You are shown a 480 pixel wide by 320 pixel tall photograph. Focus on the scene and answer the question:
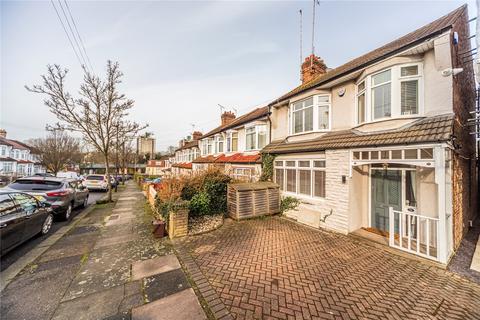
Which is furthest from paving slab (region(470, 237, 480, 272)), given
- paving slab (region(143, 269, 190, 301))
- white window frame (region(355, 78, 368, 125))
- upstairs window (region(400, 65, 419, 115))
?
paving slab (region(143, 269, 190, 301))

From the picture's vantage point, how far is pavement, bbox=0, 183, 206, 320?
3256mm

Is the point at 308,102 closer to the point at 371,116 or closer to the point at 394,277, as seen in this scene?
the point at 371,116

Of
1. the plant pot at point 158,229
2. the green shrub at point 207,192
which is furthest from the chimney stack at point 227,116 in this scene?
the plant pot at point 158,229

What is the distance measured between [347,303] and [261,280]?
1665 millimetres

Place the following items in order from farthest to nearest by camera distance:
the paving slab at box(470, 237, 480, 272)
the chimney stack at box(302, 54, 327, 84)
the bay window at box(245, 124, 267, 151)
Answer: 1. the bay window at box(245, 124, 267, 151)
2. the chimney stack at box(302, 54, 327, 84)
3. the paving slab at box(470, 237, 480, 272)

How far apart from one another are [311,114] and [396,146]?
4.18m

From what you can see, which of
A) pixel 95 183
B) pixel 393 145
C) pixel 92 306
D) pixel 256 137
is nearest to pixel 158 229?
pixel 92 306

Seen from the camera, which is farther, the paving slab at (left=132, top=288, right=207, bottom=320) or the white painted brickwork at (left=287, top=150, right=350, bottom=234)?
the white painted brickwork at (left=287, top=150, right=350, bottom=234)

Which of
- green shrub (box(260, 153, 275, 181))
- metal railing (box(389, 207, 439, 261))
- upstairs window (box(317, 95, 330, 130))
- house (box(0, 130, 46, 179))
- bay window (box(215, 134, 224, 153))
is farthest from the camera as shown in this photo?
house (box(0, 130, 46, 179))

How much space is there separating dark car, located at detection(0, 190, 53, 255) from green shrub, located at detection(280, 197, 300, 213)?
955cm

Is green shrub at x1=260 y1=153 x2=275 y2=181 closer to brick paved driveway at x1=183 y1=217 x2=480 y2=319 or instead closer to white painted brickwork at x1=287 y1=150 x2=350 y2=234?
white painted brickwork at x1=287 y1=150 x2=350 y2=234

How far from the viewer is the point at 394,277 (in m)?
4.41

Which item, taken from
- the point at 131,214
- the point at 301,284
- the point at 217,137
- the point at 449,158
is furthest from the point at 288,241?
the point at 217,137

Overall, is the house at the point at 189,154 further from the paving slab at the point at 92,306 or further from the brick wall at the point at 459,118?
the brick wall at the point at 459,118
